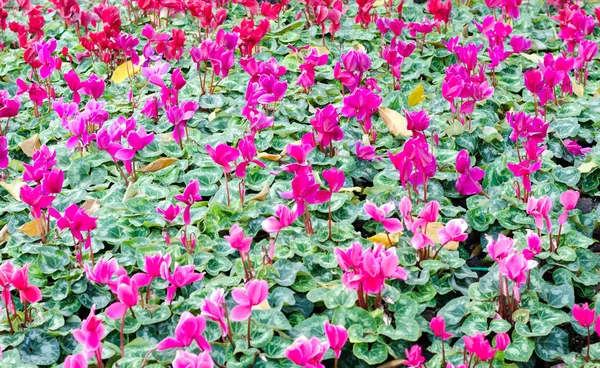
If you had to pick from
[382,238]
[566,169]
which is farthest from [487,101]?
[382,238]

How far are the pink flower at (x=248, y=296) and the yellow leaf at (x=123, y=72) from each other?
2338mm

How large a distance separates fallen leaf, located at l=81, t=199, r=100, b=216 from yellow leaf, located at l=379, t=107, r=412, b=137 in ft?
4.23

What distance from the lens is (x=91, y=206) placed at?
294cm

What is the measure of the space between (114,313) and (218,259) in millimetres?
542

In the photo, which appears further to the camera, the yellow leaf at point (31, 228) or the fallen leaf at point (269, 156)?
the fallen leaf at point (269, 156)

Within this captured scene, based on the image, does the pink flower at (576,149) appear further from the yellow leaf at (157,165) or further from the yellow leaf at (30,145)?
the yellow leaf at (30,145)

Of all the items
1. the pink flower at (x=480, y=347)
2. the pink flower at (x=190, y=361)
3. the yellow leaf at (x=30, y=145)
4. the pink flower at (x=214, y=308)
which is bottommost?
the yellow leaf at (x=30, y=145)

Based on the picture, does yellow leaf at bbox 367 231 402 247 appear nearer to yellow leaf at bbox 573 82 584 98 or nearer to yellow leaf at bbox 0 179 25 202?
yellow leaf at bbox 0 179 25 202

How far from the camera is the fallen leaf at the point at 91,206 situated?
9.54 ft

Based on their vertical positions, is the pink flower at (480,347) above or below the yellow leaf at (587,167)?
above

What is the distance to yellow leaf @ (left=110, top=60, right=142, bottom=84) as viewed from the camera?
409 centimetres

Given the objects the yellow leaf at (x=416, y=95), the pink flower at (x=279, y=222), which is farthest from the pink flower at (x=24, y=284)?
the yellow leaf at (x=416, y=95)

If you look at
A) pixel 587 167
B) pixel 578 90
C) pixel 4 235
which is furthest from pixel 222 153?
pixel 578 90

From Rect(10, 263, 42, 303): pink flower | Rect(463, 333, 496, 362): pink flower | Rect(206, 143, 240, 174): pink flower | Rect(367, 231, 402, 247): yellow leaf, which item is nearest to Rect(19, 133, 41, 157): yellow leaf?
Rect(206, 143, 240, 174): pink flower
